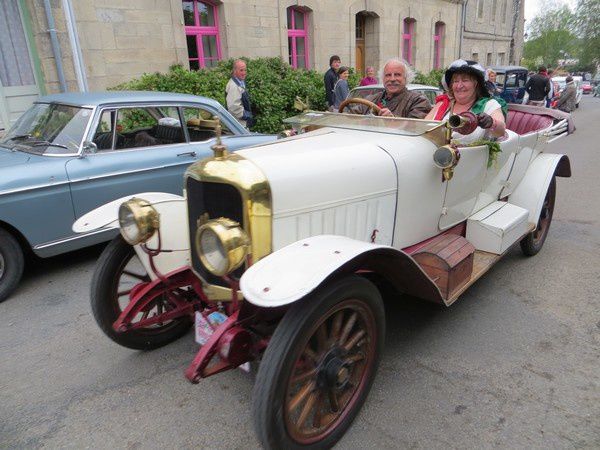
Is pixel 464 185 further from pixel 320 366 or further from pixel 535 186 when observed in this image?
pixel 320 366

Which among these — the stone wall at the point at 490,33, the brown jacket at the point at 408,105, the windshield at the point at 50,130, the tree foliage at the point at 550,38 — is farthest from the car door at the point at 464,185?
the tree foliage at the point at 550,38

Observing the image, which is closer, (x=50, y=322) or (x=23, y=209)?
(x=50, y=322)

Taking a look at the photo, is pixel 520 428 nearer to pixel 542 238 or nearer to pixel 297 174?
pixel 297 174

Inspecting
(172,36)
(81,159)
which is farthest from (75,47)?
(81,159)

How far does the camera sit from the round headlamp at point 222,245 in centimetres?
192

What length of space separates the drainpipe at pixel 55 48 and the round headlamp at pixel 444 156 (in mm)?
7077

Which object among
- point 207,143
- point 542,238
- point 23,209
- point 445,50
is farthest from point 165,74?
point 445,50

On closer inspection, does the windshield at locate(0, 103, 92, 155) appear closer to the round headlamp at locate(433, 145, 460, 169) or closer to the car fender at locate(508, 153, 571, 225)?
the round headlamp at locate(433, 145, 460, 169)

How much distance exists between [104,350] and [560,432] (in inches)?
108

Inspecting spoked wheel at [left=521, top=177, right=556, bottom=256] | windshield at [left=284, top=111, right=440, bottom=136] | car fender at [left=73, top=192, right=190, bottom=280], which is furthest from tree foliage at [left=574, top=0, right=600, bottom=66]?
car fender at [left=73, top=192, right=190, bottom=280]

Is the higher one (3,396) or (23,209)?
(23,209)

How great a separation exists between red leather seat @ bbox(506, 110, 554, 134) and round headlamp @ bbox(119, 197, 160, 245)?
151 inches

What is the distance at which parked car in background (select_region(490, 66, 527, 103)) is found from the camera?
642 inches

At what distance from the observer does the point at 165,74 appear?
8969mm
